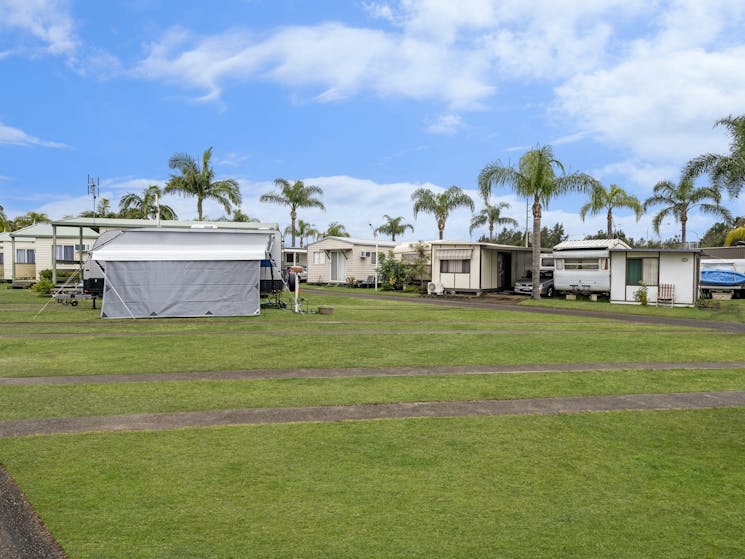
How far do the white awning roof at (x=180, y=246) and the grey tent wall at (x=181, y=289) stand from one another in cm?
21

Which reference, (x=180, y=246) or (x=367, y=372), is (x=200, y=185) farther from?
(x=367, y=372)

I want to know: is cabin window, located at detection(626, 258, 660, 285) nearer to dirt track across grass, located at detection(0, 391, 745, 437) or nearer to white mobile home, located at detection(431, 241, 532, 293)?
white mobile home, located at detection(431, 241, 532, 293)

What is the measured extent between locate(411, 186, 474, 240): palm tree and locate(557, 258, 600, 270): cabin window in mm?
17095

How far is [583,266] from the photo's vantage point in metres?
28.1

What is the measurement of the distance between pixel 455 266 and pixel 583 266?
23.6ft

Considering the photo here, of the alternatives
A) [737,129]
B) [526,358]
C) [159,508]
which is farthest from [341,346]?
[737,129]

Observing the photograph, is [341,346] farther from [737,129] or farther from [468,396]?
[737,129]

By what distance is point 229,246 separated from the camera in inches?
811

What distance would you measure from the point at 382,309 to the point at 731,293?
20.2 meters

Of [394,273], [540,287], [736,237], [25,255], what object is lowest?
[540,287]

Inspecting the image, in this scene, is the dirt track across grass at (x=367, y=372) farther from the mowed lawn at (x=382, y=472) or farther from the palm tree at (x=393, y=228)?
the palm tree at (x=393, y=228)

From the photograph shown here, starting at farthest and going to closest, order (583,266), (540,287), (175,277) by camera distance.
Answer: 1. (540,287)
2. (583,266)
3. (175,277)

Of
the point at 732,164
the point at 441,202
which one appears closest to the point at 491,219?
the point at 441,202

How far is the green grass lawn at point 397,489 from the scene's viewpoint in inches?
144
